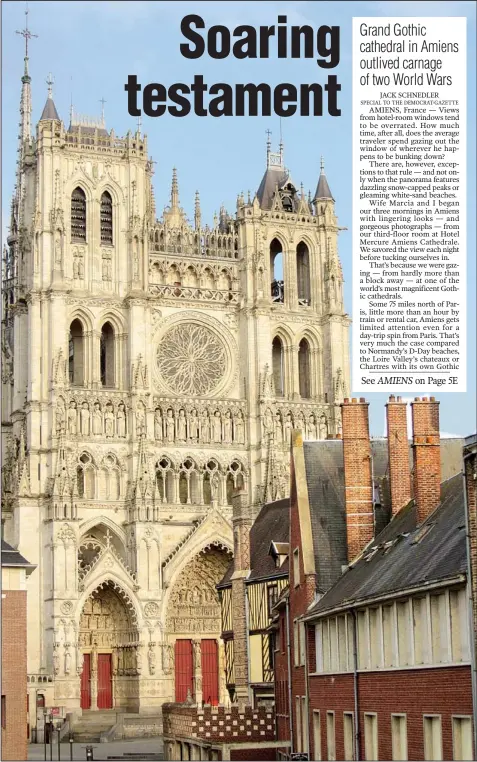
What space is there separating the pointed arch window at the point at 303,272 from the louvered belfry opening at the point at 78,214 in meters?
11.0

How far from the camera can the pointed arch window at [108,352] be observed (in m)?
66.2

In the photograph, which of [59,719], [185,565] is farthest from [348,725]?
[185,565]

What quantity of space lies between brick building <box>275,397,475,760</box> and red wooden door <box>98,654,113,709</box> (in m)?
29.4

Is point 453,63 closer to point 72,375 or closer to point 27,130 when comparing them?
point 72,375

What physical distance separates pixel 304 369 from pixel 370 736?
47006 mm

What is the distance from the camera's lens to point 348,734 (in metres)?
25.5

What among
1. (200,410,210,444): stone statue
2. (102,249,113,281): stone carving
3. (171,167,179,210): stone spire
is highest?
(171,167,179,210): stone spire

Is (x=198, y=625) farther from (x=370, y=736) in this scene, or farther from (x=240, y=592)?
(x=370, y=736)

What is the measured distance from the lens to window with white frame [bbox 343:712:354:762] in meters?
25.0

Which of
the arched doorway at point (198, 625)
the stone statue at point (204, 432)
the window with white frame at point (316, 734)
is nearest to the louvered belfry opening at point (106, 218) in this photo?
the stone statue at point (204, 432)

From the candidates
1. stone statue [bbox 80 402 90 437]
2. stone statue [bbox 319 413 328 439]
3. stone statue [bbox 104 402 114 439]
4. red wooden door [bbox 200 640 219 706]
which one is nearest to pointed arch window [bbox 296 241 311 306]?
stone statue [bbox 319 413 328 439]

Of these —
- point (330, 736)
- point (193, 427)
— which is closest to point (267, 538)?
point (330, 736)

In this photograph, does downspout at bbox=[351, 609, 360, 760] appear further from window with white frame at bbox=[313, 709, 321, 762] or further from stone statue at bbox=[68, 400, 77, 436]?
stone statue at bbox=[68, 400, 77, 436]

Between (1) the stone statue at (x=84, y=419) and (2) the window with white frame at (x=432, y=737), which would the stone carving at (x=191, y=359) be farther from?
(2) the window with white frame at (x=432, y=737)
